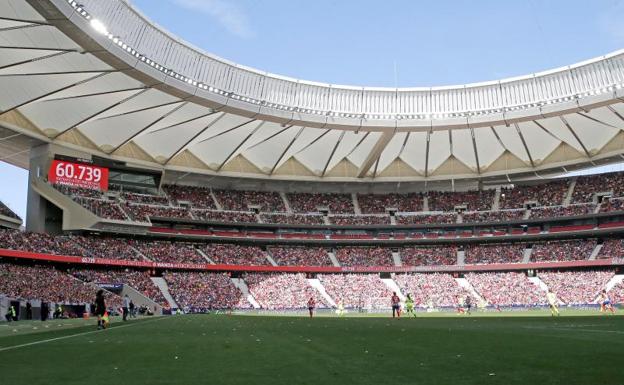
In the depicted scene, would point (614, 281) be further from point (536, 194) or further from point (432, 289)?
point (432, 289)

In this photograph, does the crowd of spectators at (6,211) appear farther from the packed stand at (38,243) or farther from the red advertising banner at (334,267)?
the red advertising banner at (334,267)

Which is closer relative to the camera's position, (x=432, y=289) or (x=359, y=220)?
(x=432, y=289)

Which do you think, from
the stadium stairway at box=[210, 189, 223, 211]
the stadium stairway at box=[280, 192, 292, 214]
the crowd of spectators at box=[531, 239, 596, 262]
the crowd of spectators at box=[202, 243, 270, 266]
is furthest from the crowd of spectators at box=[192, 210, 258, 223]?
the crowd of spectators at box=[531, 239, 596, 262]

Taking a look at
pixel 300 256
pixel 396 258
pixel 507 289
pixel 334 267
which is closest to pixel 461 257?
pixel 396 258

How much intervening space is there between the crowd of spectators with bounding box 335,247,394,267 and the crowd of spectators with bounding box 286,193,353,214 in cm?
532

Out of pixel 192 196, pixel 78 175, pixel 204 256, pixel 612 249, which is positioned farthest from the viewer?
pixel 192 196

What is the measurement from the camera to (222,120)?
5212 cm

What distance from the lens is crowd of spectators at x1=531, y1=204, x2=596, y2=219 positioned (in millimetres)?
63344

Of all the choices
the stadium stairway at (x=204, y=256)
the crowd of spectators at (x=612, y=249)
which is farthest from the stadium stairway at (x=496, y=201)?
the stadium stairway at (x=204, y=256)

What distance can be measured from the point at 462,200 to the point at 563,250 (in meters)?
13.4

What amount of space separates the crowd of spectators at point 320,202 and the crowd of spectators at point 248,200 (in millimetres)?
1803

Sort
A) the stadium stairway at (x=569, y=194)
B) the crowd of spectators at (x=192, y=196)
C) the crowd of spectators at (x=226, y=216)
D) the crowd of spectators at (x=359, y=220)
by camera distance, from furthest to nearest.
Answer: the crowd of spectators at (x=359, y=220) < the crowd of spectators at (x=192, y=196) < the crowd of spectators at (x=226, y=216) < the stadium stairway at (x=569, y=194)

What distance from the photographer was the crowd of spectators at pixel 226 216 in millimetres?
66688

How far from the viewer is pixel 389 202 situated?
74.3 m
